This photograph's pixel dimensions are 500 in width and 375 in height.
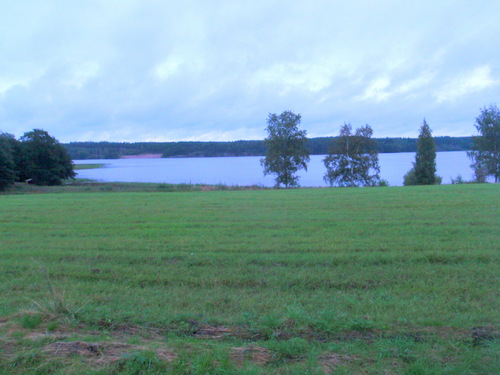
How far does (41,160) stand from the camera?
66.1 metres

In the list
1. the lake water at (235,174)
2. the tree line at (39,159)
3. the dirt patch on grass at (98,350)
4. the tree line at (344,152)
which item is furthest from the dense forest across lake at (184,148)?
the dirt patch on grass at (98,350)

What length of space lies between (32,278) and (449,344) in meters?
6.82

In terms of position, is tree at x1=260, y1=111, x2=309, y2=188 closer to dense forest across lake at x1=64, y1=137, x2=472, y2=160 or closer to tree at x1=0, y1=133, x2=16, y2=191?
tree at x1=0, y1=133, x2=16, y2=191

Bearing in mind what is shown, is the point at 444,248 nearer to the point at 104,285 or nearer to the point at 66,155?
the point at 104,285

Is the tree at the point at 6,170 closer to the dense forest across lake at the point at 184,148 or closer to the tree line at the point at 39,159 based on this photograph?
the tree line at the point at 39,159

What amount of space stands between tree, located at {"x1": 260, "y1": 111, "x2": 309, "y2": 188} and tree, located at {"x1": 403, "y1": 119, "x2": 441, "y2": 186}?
47.3 ft

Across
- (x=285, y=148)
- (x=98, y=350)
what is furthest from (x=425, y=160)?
(x=98, y=350)

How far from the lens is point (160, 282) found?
6.99 metres

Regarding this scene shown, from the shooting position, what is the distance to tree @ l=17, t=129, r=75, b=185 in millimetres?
64938

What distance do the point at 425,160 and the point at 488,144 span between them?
12.0 meters

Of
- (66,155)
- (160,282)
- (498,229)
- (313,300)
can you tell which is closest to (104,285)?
(160,282)

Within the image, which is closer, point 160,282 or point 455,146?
point 160,282

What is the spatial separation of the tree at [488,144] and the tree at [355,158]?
13.4 meters

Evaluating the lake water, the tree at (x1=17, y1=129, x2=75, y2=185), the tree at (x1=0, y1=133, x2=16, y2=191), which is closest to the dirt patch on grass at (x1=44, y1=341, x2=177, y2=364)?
the lake water
